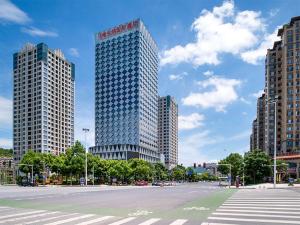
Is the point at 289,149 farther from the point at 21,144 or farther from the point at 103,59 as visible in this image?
the point at 21,144

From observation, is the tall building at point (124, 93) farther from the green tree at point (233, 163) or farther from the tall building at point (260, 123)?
the green tree at point (233, 163)

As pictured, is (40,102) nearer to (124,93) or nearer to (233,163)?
(124,93)

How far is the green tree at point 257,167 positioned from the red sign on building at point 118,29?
10607 cm

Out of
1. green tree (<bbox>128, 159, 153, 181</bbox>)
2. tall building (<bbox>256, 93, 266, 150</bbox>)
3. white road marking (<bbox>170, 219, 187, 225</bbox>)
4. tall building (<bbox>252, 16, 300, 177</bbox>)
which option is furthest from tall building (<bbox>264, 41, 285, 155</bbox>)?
white road marking (<bbox>170, 219, 187, 225</bbox>)

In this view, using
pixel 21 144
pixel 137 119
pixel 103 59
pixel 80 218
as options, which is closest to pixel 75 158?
pixel 80 218

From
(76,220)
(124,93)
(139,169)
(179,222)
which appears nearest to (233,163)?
(139,169)

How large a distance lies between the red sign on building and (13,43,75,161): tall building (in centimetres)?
2362

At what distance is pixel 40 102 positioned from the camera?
507 feet

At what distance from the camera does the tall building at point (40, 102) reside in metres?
153

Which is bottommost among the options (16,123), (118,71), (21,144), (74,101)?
(21,144)

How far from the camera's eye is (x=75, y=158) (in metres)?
78.3

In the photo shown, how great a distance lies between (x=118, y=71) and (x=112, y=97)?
13.5 m

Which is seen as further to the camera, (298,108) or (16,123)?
(16,123)

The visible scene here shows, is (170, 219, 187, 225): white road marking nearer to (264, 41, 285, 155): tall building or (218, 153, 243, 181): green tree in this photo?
(218, 153, 243, 181): green tree
